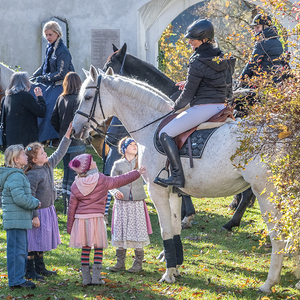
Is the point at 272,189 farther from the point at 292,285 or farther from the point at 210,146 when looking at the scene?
the point at 292,285

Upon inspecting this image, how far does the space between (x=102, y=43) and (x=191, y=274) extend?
11.7 metres

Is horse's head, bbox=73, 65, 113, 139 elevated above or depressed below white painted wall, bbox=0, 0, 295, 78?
below

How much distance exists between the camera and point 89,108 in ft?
18.3

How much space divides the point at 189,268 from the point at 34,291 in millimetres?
2040

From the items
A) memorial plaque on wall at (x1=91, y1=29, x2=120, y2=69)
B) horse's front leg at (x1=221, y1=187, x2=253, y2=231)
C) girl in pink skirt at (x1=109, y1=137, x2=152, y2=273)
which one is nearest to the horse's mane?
girl in pink skirt at (x1=109, y1=137, x2=152, y2=273)

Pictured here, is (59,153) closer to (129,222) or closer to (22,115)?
(129,222)

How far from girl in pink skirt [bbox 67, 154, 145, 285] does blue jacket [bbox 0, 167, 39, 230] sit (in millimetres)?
458

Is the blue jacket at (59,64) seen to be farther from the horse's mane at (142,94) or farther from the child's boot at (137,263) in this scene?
the child's boot at (137,263)

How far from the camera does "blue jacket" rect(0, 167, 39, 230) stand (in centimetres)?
475

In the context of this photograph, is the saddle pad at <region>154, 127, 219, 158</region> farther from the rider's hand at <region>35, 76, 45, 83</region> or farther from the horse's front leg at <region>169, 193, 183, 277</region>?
the rider's hand at <region>35, 76, 45, 83</region>

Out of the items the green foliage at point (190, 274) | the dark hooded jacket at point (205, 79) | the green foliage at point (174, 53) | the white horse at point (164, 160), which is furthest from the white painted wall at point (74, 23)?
the dark hooded jacket at point (205, 79)

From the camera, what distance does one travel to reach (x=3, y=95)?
8.92 m

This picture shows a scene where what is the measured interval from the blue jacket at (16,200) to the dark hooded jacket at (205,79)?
1.93m

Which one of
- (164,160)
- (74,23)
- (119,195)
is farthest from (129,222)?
(74,23)
